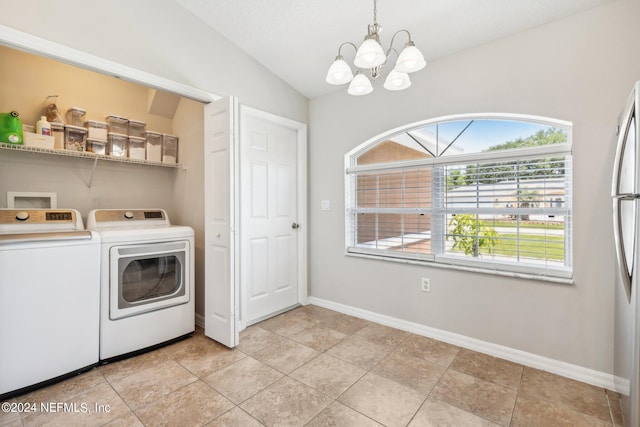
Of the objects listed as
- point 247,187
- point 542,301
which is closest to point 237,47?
point 247,187

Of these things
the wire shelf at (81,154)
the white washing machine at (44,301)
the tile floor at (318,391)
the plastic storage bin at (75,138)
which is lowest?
the tile floor at (318,391)

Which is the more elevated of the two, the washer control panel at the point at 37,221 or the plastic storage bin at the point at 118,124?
the plastic storage bin at the point at 118,124

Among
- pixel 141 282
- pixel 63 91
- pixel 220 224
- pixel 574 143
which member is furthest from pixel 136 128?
pixel 574 143

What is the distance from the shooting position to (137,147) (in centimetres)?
304

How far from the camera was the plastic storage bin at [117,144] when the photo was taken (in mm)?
2883

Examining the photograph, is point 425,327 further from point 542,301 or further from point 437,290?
point 542,301

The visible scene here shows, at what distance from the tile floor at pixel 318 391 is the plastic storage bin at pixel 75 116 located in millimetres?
2128

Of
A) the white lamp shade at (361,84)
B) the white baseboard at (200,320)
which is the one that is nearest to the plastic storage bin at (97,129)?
the white baseboard at (200,320)

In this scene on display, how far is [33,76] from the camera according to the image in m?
2.64

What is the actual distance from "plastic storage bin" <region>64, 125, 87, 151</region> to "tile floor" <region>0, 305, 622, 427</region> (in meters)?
1.88

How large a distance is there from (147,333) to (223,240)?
957mm

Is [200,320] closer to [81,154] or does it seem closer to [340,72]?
[81,154]

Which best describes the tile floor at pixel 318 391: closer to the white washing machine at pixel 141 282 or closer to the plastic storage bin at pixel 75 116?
the white washing machine at pixel 141 282

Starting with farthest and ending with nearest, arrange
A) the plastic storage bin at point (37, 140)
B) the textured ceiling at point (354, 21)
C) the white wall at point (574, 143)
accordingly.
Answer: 1. the plastic storage bin at point (37, 140)
2. the textured ceiling at point (354, 21)
3. the white wall at point (574, 143)
